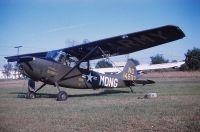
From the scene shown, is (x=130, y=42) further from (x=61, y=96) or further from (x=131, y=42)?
(x=61, y=96)

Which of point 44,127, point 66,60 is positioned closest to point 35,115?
point 44,127

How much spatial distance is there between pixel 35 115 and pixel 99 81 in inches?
313

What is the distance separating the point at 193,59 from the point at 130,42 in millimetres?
51521

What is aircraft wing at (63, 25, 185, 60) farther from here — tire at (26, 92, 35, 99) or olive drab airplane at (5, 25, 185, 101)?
tire at (26, 92, 35, 99)

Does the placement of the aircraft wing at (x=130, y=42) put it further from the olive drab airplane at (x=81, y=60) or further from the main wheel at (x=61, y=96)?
the main wheel at (x=61, y=96)

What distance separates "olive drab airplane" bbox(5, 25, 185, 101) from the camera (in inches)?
502

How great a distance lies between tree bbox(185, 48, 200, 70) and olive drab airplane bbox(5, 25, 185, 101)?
46628 mm

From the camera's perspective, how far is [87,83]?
50.9 feet

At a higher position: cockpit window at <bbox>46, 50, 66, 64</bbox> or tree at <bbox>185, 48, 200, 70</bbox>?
tree at <bbox>185, 48, 200, 70</bbox>

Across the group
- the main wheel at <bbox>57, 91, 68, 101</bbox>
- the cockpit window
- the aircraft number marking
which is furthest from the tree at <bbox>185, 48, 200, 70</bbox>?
the main wheel at <bbox>57, 91, 68, 101</bbox>

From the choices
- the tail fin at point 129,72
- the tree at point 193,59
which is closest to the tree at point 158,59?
the tree at point 193,59

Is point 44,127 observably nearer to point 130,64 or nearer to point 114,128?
point 114,128

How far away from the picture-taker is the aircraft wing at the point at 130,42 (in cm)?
1223

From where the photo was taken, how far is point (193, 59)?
203 feet
